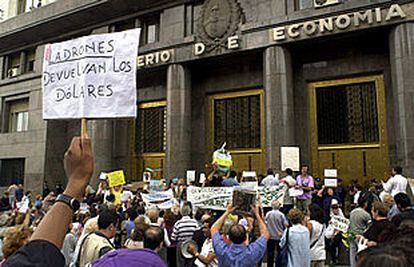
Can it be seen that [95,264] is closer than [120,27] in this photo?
Yes

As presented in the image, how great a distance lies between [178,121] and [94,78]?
13387 mm

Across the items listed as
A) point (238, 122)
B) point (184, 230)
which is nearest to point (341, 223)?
point (184, 230)

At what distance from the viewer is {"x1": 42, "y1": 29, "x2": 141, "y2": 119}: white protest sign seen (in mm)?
4633

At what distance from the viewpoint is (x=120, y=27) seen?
22.2 metres

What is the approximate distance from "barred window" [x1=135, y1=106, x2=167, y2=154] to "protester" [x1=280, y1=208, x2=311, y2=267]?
14395 mm

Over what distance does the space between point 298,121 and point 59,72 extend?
13.4 m

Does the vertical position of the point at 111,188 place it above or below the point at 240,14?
below

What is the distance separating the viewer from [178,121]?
18.2 m

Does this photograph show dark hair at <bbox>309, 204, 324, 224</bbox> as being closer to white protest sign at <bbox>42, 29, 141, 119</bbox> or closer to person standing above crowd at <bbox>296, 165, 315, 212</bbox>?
person standing above crowd at <bbox>296, 165, 315, 212</bbox>

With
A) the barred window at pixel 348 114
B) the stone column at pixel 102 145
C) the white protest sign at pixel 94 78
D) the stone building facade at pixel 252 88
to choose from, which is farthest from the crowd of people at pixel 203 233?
the stone column at pixel 102 145

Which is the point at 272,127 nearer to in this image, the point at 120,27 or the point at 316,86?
the point at 316,86

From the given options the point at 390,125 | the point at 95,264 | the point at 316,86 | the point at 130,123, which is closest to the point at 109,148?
the point at 130,123

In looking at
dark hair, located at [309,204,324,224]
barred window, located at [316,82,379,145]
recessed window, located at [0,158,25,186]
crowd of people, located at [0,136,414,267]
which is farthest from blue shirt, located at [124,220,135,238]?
recessed window, located at [0,158,25,186]

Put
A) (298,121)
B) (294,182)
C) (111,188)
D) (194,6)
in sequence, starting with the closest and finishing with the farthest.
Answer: (294,182) → (111,188) → (298,121) → (194,6)
